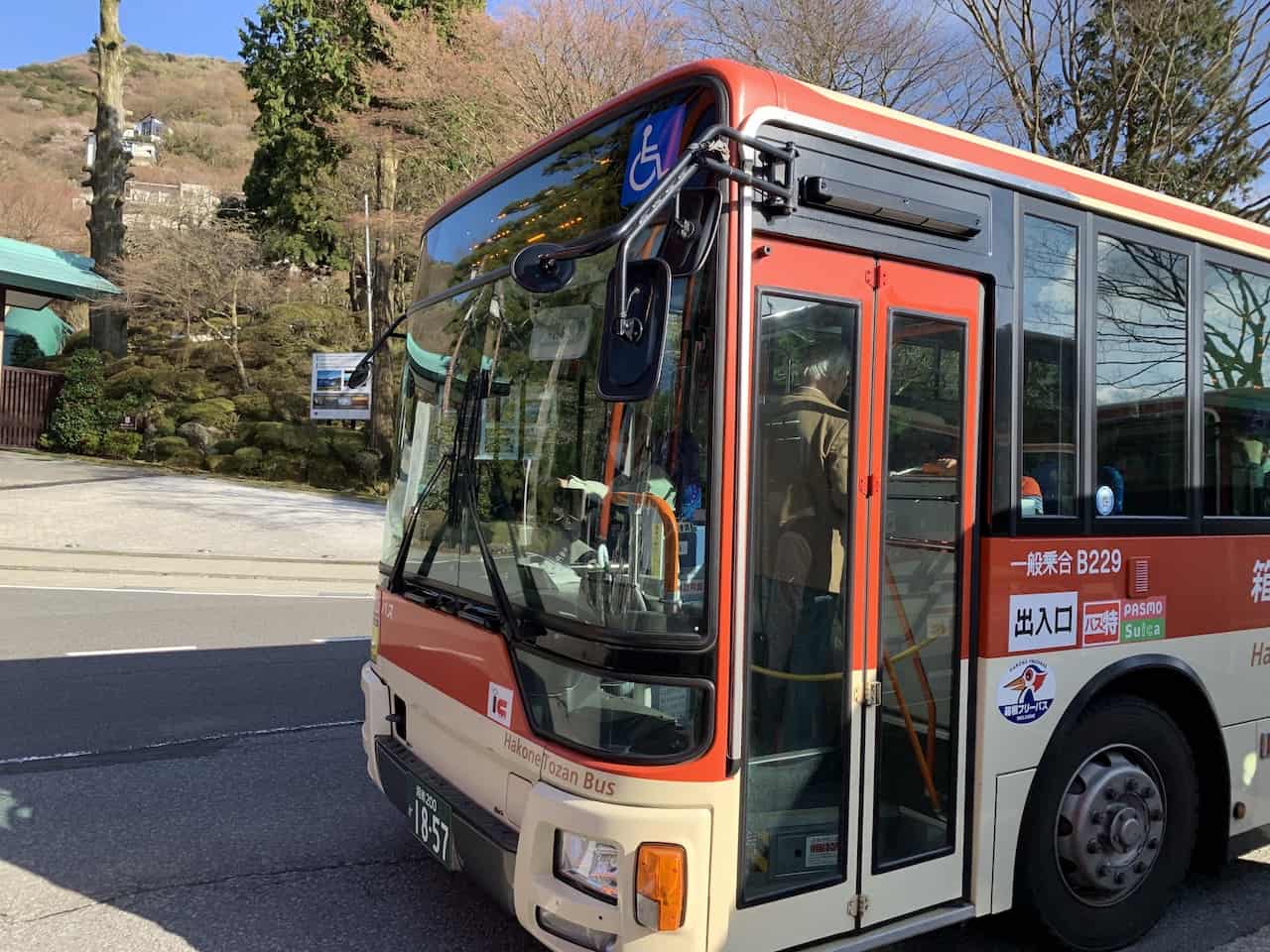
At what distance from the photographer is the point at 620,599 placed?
2701 mm

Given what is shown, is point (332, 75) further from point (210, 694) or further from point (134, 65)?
point (134, 65)

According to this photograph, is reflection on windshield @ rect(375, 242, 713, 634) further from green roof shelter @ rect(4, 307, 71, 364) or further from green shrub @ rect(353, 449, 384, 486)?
green roof shelter @ rect(4, 307, 71, 364)

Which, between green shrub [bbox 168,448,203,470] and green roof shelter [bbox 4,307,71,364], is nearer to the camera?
green shrub [bbox 168,448,203,470]

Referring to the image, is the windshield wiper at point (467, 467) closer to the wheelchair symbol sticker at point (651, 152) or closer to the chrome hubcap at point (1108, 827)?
the wheelchair symbol sticker at point (651, 152)

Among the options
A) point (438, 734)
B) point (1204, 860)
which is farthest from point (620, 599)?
point (1204, 860)

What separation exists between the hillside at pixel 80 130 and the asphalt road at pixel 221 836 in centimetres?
3712

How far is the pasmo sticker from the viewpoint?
118 inches

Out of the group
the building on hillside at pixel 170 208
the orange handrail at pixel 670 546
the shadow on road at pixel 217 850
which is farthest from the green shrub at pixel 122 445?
the orange handrail at pixel 670 546

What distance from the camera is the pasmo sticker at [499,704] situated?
9.80 ft

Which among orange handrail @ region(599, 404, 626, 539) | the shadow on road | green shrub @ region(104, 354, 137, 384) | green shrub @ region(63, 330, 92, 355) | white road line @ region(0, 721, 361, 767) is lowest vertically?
the shadow on road

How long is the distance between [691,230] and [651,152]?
41 centimetres

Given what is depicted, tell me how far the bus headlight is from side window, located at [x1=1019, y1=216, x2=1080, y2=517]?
1.79 metres

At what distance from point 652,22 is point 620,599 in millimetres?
15211

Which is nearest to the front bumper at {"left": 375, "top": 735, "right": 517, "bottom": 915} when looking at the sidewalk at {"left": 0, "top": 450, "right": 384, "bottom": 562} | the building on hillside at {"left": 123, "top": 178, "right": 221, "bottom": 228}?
the sidewalk at {"left": 0, "top": 450, "right": 384, "bottom": 562}
